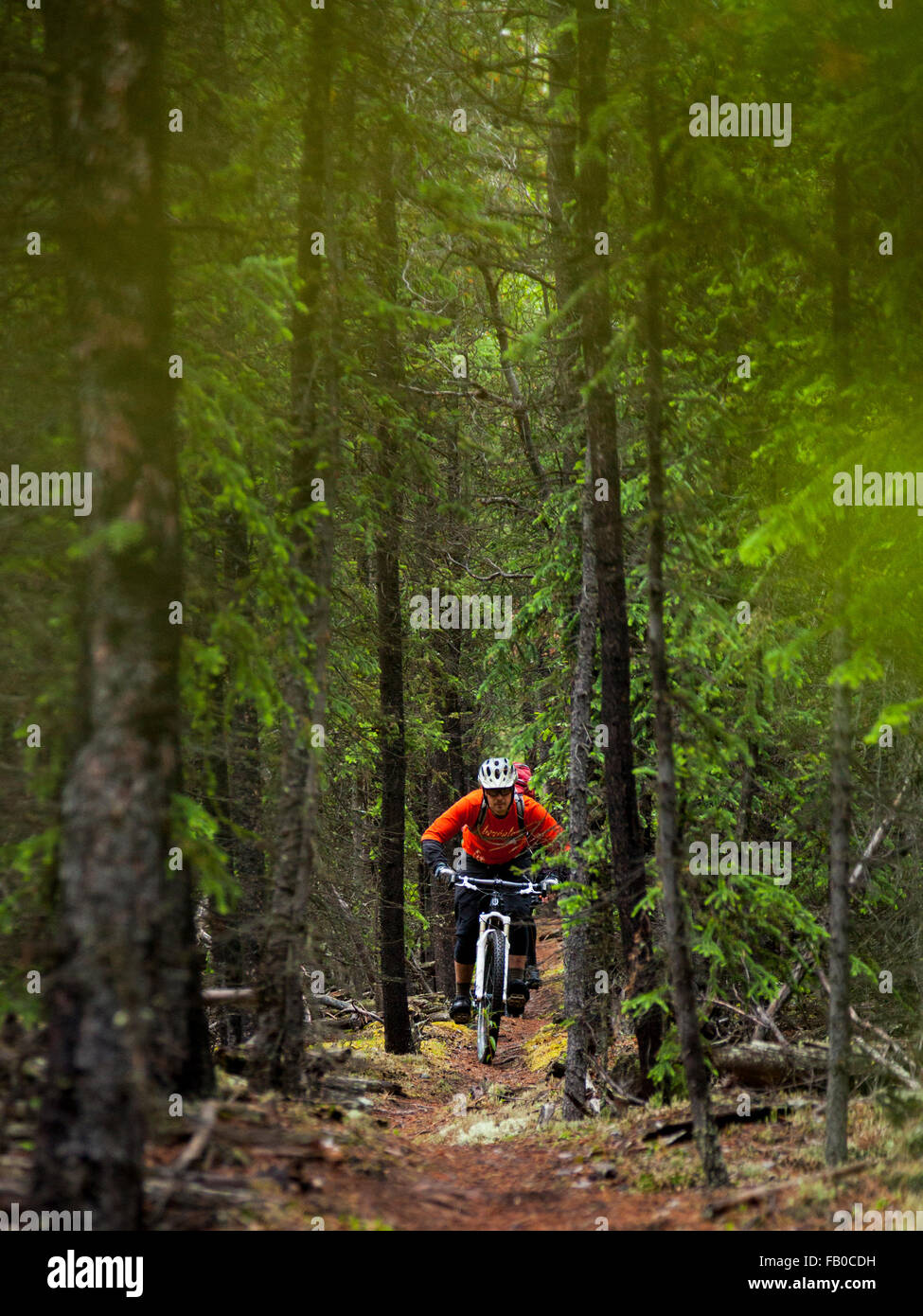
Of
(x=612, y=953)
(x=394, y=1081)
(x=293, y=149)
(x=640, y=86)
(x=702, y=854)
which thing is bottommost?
(x=394, y=1081)

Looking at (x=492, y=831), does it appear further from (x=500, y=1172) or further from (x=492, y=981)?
(x=500, y=1172)

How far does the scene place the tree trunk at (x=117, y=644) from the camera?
167 inches

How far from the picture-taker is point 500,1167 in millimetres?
8469

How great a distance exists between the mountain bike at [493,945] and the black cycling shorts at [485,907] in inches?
3.0

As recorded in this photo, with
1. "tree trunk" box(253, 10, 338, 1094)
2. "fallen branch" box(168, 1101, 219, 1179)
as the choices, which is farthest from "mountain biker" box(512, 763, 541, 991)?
"fallen branch" box(168, 1101, 219, 1179)

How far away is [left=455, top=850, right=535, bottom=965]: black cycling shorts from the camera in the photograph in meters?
12.2

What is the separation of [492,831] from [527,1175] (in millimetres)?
4837

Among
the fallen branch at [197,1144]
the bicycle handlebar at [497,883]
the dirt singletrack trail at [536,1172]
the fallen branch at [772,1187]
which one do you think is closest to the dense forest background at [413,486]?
the fallen branch at [772,1187]

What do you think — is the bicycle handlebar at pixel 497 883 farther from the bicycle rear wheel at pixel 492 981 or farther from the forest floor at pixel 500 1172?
the forest floor at pixel 500 1172

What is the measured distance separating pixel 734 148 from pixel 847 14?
1551 millimetres

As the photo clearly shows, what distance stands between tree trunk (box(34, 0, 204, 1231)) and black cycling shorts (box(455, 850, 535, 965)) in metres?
7.37

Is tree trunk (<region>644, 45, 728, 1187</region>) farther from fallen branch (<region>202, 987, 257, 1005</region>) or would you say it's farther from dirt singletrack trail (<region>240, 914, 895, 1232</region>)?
fallen branch (<region>202, 987, 257, 1005</region>)
